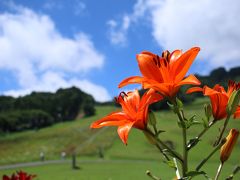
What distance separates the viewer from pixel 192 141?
67.1 inches

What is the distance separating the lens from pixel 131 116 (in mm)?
1830

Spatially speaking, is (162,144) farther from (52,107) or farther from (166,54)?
(52,107)

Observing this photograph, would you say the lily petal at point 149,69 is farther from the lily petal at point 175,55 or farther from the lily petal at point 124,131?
the lily petal at point 124,131

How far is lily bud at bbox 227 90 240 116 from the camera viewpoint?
1713 millimetres

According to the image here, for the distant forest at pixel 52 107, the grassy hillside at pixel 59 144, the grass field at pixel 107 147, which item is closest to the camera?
the grass field at pixel 107 147

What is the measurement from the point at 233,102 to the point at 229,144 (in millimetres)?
216

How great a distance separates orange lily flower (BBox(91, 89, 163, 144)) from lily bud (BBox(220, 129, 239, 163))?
0.37 metres

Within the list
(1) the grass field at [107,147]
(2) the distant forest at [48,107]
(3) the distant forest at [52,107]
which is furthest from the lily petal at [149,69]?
(3) the distant forest at [52,107]

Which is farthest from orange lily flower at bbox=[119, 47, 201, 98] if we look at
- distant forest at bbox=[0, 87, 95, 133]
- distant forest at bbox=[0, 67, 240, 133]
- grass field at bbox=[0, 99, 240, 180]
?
distant forest at bbox=[0, 87, 95, 133]

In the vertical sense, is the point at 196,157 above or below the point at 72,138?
below

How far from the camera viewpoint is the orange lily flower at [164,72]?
1.74 m

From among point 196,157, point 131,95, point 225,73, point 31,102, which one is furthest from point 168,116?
point 225,73

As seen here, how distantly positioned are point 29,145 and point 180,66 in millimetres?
59856

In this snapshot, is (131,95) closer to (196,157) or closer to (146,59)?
(146,59)
